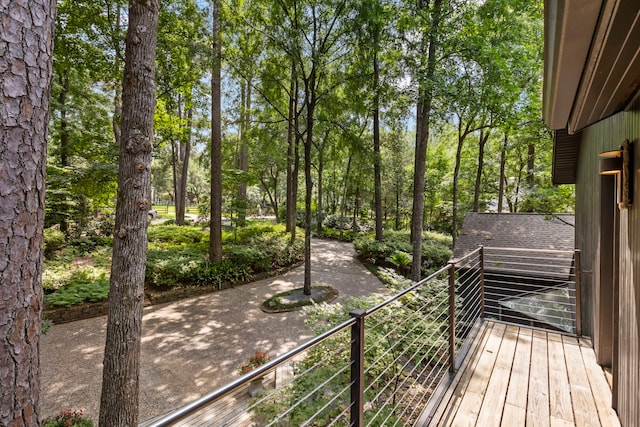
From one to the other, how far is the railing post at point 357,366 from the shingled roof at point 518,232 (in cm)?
737

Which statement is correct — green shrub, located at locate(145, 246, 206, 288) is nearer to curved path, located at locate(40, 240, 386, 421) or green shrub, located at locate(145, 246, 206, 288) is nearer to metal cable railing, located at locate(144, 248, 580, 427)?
curved path, located at locate(40, 240, 386, 421)

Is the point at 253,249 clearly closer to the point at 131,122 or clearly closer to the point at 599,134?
the point at 131,122

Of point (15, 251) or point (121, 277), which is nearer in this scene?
point (15, 251)

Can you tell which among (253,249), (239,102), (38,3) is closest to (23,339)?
(38,3)

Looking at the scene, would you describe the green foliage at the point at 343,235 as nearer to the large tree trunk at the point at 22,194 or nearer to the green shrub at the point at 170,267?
the green shrub at the point at 170,267

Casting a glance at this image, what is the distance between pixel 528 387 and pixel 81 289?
769 centimetres

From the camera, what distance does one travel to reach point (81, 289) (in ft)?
20.1

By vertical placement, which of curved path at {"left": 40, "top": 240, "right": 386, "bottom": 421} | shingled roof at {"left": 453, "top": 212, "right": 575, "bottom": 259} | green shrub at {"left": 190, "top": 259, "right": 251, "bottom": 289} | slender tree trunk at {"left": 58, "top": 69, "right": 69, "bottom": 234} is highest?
slender tree trunk at {"left": 58, "top": 69, "right": 69, "bottom": 234}

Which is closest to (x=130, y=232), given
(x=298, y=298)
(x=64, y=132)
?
(x=298, y=298)

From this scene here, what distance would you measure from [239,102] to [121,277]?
8504mm

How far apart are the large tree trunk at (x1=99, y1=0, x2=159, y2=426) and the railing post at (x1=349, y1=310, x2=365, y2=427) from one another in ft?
7.28

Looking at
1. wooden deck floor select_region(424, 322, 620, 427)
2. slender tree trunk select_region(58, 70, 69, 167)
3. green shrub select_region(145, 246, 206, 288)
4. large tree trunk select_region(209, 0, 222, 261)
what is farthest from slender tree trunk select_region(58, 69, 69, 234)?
wooden deck floor select_region(424, 322, 620, 427)

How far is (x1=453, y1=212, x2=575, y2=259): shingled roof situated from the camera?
812 centimetres

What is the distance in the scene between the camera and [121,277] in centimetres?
273
